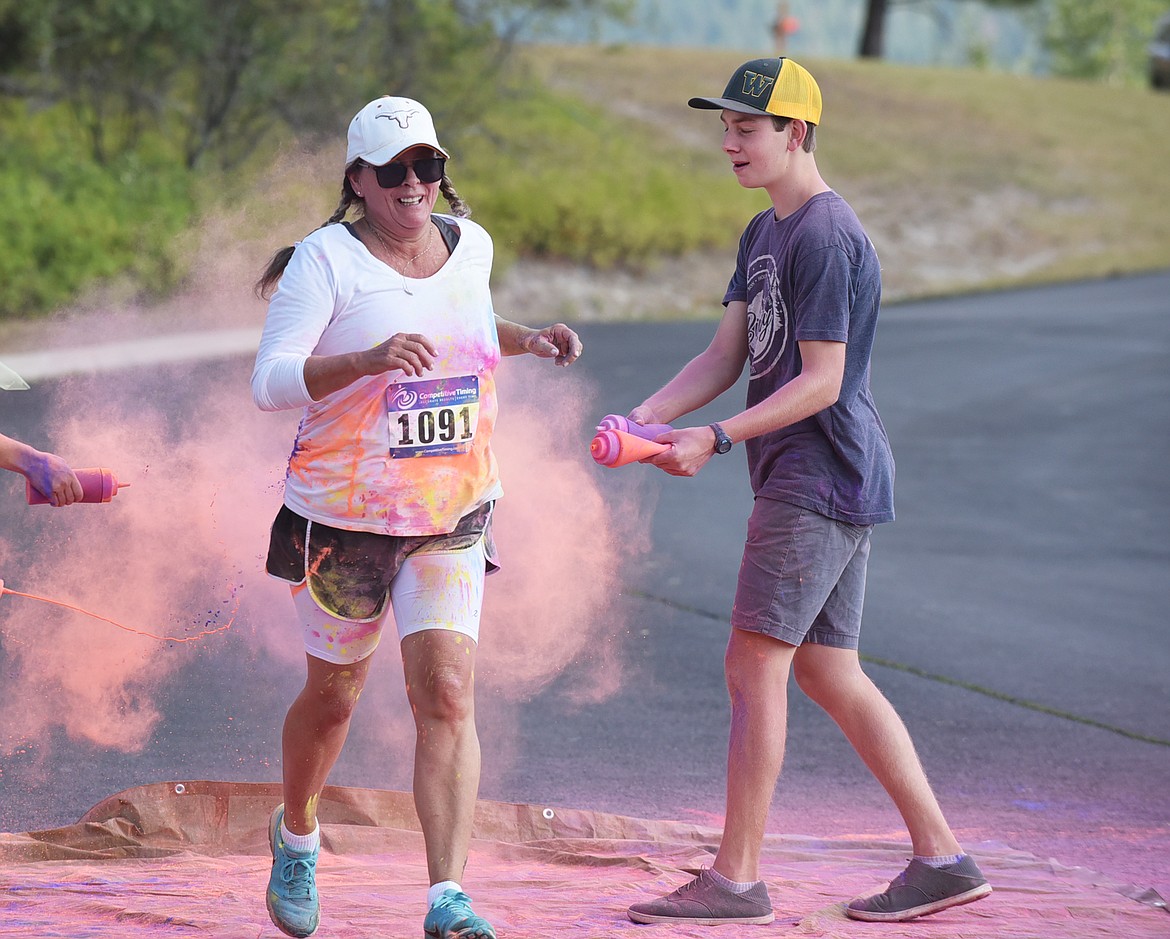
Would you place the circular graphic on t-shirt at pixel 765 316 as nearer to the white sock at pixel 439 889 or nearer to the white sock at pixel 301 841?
the white sock at pixel 439 889

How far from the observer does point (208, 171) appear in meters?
19.4

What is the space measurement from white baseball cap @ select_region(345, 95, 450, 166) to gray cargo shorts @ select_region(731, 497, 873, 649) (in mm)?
1188

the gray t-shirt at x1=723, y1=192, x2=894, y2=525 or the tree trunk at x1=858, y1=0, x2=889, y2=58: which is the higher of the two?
the tree trunk at x1=858, y1=0, x2=889, y2=58

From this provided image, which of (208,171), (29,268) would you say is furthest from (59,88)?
(29,268)

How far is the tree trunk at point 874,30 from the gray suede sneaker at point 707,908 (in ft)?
139

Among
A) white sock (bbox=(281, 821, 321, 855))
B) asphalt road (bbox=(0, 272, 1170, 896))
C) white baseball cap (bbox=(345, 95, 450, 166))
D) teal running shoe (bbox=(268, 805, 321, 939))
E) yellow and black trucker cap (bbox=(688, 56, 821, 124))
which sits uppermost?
yellow and black trucker cap (bbox=(688, 56, 821, 124))

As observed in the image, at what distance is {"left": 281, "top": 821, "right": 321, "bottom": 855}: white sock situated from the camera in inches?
148

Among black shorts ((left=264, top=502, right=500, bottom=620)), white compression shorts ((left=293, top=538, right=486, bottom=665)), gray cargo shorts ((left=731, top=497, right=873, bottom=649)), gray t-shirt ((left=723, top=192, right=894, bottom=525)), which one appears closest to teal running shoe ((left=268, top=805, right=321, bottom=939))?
white compression shorts ((left=293, top=538, right=486, bottom=665))

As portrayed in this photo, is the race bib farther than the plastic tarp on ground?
No

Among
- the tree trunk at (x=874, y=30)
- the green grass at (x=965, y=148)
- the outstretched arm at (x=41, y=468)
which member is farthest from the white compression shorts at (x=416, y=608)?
the tree trunk at (x=874, y=30)

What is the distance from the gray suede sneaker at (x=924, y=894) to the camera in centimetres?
392

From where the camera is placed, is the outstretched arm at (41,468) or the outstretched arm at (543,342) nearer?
the outstretched arm at (41,468)

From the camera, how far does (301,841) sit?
3771mm

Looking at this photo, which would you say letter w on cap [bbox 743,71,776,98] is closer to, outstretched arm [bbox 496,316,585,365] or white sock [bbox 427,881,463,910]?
outstretched arm [bbox 496,316,585,365]
